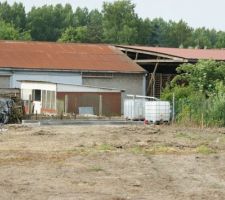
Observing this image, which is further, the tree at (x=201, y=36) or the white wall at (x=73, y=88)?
the tree at (x=201, y=36)

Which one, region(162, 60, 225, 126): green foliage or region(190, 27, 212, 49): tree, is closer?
region(162, 60, 225, 126): green foliage

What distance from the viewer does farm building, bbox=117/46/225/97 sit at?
4416cm

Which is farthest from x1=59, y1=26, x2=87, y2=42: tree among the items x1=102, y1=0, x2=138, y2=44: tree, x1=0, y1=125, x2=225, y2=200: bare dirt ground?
x1=0, y1=125, x2=225, y2=200: bare dirt ground

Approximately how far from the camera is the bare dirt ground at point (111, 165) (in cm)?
1259

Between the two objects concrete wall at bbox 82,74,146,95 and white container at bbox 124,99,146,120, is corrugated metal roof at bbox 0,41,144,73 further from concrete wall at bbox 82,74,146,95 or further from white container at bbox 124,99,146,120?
white container at bbox 124,99,146,120

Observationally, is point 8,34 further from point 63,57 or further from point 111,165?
point 111,165

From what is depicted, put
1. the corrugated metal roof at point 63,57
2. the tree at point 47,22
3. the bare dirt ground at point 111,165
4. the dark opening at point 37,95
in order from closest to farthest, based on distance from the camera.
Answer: the bare dirt ground at point 111,165, the dark opening at point 37,95, the corrugated metal roof at point 63,57, the tree at point 47,22

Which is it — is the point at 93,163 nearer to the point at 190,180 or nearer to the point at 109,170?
the point at 109,170

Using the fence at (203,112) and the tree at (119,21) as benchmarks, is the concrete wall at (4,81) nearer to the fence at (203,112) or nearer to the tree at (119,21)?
the fence at (203,112)

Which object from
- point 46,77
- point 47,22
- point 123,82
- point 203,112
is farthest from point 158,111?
point 47,22

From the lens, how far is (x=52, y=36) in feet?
402

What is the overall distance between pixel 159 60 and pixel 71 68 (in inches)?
250

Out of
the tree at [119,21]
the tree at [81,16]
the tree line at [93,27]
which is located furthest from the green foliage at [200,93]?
the tree at [81,16]

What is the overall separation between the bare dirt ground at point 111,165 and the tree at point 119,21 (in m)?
79.4
